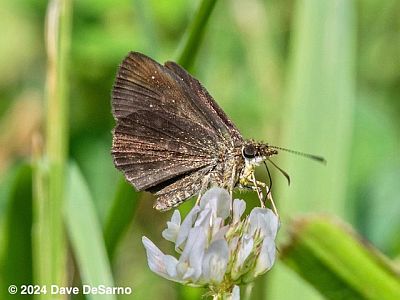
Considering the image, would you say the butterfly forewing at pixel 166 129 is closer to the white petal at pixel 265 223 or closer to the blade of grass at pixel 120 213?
the blade of grass at pixel 120 213

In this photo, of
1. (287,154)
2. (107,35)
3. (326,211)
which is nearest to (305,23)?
(287,154)

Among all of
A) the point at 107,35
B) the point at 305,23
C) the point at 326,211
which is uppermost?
the point at 107,35

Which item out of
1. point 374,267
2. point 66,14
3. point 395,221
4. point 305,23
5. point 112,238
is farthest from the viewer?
point 395,221

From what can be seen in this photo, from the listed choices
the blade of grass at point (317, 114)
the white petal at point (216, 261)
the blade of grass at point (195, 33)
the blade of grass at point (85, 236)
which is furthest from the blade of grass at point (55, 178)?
the blade of grass at point (317, 114)

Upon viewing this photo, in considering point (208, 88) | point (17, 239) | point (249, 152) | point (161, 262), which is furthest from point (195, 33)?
point (208, 88)

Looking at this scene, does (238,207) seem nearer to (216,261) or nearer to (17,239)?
(216,261)

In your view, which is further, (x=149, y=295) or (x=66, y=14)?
(x=149, y=295)

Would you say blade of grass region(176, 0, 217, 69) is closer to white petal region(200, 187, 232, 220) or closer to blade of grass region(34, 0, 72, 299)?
blade of grass region(34, 0, 72, 299)

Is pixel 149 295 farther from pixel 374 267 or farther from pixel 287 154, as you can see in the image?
pixel 374 267
